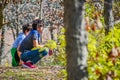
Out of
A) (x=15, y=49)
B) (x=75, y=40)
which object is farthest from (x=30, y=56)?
(x=75, y=40)

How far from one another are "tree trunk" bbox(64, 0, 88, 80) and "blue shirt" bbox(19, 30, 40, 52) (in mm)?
5318

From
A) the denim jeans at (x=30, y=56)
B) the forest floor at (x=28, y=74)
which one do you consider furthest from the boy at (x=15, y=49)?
the forest floor at (x=28, y=74)

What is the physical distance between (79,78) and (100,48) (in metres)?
1.21

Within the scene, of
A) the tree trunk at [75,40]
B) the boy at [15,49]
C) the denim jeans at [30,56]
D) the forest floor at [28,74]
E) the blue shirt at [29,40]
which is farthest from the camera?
the boy at [15,49]

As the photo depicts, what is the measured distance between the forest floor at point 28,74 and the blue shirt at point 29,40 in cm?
57

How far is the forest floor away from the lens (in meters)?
8.27

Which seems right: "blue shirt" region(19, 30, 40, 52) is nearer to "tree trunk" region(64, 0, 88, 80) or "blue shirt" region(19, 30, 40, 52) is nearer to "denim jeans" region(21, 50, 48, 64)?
"denim jeans" region(21, 50, 48, 64)

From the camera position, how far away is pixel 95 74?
4.42 m

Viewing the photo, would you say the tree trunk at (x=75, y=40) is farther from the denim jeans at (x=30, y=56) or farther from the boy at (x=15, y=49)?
the boy at (x=15, y=49)

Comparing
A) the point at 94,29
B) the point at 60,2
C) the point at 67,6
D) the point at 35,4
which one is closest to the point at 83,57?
the point at 67,6

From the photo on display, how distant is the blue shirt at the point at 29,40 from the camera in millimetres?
9164

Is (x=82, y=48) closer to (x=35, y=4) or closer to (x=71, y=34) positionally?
(x=71, y=34)

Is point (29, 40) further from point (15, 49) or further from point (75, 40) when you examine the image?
point (75, 40)

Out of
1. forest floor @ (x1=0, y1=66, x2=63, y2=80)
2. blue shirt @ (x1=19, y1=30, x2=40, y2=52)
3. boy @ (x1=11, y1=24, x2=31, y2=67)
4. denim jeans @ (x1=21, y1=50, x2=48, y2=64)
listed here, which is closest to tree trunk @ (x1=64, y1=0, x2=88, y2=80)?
forest floor @ (x1=0, y1=66, x2=63, y2=80)
